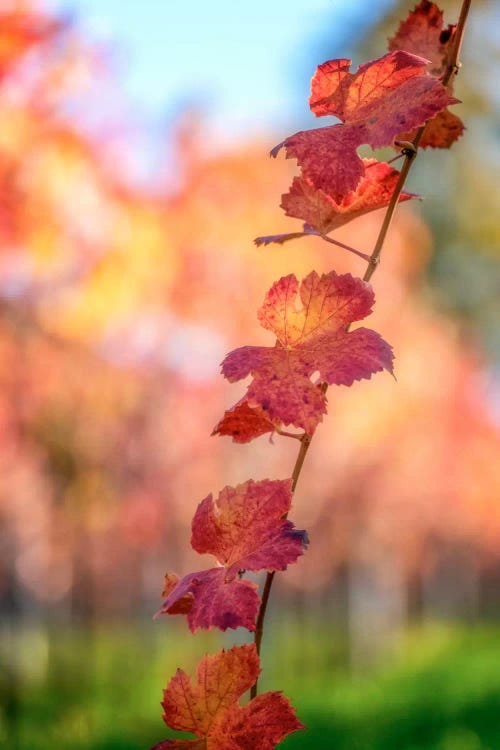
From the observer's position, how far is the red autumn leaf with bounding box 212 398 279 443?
755 millimetres

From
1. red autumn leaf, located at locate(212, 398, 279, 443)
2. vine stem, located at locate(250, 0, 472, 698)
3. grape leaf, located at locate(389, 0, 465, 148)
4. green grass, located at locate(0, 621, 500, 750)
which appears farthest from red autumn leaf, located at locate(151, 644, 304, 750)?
green grass, located at locate(0, 621, 500, 750)

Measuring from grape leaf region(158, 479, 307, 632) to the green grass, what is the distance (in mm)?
2372

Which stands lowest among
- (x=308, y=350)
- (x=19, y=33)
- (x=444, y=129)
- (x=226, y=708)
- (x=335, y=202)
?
(x=226, y=708)

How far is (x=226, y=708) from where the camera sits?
2.35 feet

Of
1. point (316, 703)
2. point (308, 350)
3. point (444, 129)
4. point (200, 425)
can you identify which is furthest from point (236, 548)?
point (200, 425)

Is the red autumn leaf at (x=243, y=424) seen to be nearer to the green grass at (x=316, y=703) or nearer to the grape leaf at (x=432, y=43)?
the grape leaf at (x=432, y=43)

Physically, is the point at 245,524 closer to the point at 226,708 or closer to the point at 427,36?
the point at 226,708

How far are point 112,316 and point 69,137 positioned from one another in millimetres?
3085

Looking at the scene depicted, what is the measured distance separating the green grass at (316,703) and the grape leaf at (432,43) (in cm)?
232

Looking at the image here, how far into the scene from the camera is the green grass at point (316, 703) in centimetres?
402

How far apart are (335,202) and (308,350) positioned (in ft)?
0.47

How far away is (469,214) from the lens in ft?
62.2

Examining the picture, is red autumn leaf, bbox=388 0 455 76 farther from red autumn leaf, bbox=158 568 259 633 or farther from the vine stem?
red autumn leaf, bbox=158 568 259 633

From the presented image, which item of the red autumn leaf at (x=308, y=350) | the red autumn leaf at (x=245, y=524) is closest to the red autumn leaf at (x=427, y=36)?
the red autumn leaf at (x=308, y=350)
